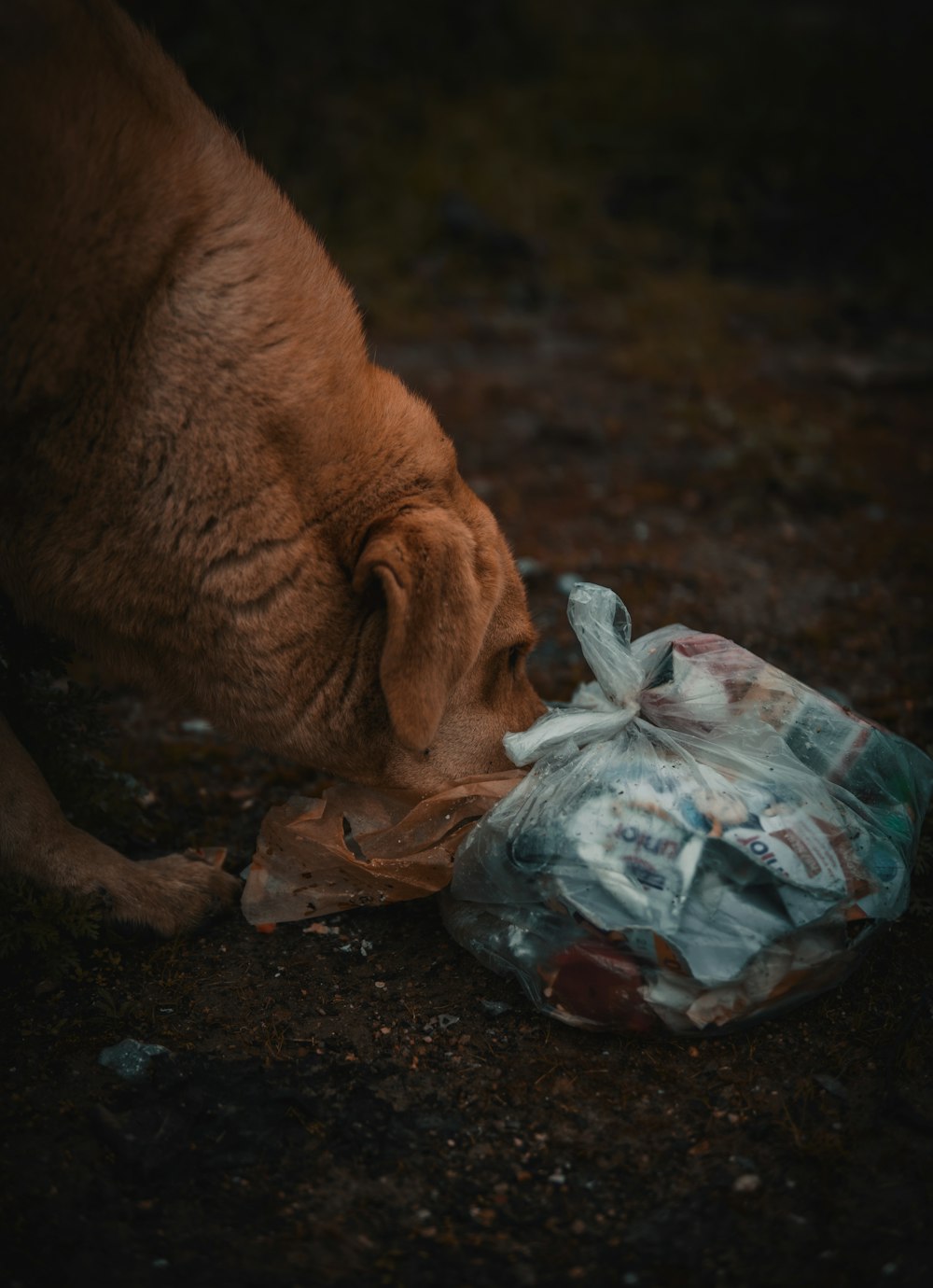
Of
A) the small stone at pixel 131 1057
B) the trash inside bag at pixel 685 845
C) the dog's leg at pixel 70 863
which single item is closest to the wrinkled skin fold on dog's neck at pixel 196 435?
the trash inside bag at pixel 685 845

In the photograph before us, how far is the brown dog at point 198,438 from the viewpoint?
2332mm

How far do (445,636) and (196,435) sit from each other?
27.6 inches

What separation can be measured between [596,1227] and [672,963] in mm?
524

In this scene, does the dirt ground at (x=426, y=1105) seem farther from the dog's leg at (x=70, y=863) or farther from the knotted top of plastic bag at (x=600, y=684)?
the knotted top of plastic bag at (x=600, y=684)

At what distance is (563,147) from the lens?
31.5 ft

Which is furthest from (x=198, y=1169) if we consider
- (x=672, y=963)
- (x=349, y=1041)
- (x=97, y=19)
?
(x=97, y=19)

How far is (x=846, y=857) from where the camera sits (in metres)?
2.42

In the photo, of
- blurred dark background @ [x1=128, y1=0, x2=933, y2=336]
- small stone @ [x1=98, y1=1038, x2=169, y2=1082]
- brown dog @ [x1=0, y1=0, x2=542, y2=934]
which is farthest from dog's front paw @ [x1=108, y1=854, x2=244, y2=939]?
blurred dark background @ [x1=128, y1=0, x2=933, y2=336]

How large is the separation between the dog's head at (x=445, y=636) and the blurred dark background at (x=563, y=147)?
5219mm

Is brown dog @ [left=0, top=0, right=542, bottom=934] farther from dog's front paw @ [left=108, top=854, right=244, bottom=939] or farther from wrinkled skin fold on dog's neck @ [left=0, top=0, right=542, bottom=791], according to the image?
dog's front paw @ [left=108, top=854, right=244, bottom=939]

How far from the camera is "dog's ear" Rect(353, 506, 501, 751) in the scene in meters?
2.30

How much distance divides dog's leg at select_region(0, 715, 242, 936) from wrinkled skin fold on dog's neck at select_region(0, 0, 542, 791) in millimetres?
507

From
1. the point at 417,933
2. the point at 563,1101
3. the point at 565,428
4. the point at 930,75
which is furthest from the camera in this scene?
the point at 930,75

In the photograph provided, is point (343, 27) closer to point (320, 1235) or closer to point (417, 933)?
point (417, 933)
